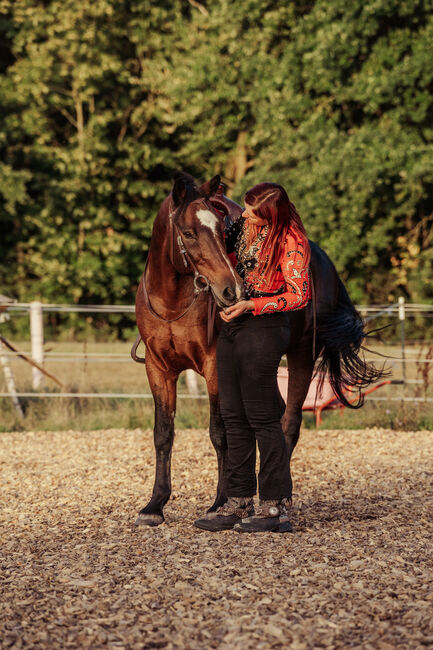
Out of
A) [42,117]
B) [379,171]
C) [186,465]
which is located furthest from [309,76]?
[186,465]

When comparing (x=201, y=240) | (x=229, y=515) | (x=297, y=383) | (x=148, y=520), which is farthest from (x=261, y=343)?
(x=297, y=383)

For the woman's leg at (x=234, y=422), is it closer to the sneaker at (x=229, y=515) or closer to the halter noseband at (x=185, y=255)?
the sneaker at (x=229, y=515)

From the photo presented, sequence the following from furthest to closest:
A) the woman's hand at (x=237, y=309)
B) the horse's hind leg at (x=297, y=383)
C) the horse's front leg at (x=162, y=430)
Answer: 1. the horse's hind leg at (x=297, y=383)
2. the horse's front leg at (x=162, y=430)
3. the woman's hand at (x=237, y=309)

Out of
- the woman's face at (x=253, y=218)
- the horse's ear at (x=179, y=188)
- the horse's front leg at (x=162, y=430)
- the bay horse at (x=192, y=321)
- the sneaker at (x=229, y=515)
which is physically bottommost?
the sneaker at (x=229, y=515)

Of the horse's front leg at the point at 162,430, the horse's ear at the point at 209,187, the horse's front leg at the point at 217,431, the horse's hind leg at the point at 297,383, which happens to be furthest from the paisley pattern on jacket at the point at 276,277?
the horse's hind leg at the point at 297,383

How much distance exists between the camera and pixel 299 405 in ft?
18.3

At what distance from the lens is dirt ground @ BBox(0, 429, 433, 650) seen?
304 cm

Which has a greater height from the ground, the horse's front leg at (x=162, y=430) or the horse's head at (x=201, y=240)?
the horse's head at (x=201, y=240)

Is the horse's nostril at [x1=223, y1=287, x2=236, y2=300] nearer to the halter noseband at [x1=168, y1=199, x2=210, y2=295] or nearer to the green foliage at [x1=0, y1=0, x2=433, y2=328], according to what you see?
the halter noseband at [x1=168, y1=199, x2=210, y2=295]

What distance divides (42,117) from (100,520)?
18.4 m

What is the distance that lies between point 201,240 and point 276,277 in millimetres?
421

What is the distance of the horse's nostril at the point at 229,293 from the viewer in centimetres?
405

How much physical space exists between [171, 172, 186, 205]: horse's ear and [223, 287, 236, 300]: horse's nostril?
64 cm

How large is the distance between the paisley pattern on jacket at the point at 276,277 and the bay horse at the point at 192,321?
16 cm
